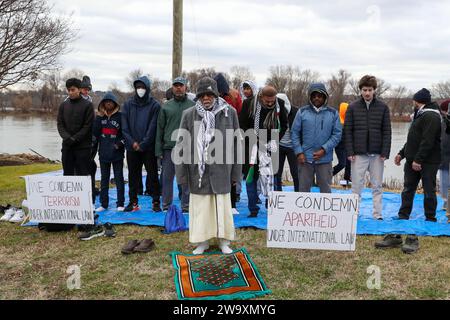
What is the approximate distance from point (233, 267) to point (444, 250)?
2.38 metres

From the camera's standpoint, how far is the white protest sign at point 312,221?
13.9 ft

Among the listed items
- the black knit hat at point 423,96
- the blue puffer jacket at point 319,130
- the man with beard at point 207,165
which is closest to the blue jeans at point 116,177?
the man with beard at point 207,165

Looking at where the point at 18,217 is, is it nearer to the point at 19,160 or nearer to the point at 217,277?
the point at 217,277

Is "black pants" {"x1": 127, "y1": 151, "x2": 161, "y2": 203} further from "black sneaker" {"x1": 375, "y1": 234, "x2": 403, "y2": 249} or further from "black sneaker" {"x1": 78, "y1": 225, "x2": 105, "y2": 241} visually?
"black sneaker" {"x1": 375, "y1": 234, "x2": 403, "y2": 249}

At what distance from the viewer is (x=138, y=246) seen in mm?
4559

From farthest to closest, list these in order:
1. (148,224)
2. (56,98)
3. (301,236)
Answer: (56,98), (148,224), (301,236)

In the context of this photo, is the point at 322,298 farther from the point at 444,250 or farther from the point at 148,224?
the point at 148,224

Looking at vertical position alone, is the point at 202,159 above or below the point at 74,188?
above

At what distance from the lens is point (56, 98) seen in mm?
60156

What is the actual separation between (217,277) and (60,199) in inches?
98.2

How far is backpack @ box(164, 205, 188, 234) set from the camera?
17.1ft

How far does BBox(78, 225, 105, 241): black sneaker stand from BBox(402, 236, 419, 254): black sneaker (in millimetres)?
3548

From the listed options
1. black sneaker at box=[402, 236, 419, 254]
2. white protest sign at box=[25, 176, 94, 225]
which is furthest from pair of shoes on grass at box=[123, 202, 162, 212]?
black sneaker at box=[402, 236, 419, 254]
